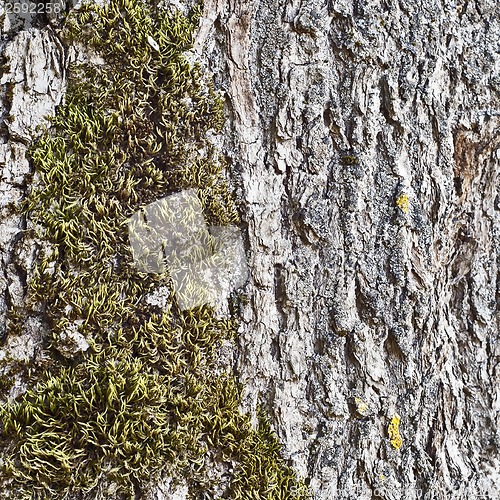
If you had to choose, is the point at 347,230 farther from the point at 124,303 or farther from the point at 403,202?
the point at 124,303

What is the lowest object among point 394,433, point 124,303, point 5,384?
point 394,433

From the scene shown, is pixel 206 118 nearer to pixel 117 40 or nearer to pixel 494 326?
pixel 117 40

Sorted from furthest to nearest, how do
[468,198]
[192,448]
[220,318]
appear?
[468,198], [220,318], [192,448]

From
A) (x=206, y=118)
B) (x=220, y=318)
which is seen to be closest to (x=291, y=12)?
(x=206, y=118)

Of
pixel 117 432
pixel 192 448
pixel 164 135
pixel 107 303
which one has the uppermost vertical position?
pixel 164 135

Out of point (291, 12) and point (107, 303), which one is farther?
point (291, 12)

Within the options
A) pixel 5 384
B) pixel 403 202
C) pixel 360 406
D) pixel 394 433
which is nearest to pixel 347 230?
pixel 403 202

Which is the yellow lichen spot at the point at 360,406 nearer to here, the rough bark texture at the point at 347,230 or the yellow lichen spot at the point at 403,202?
the rough bark texture at the point at 347,230
